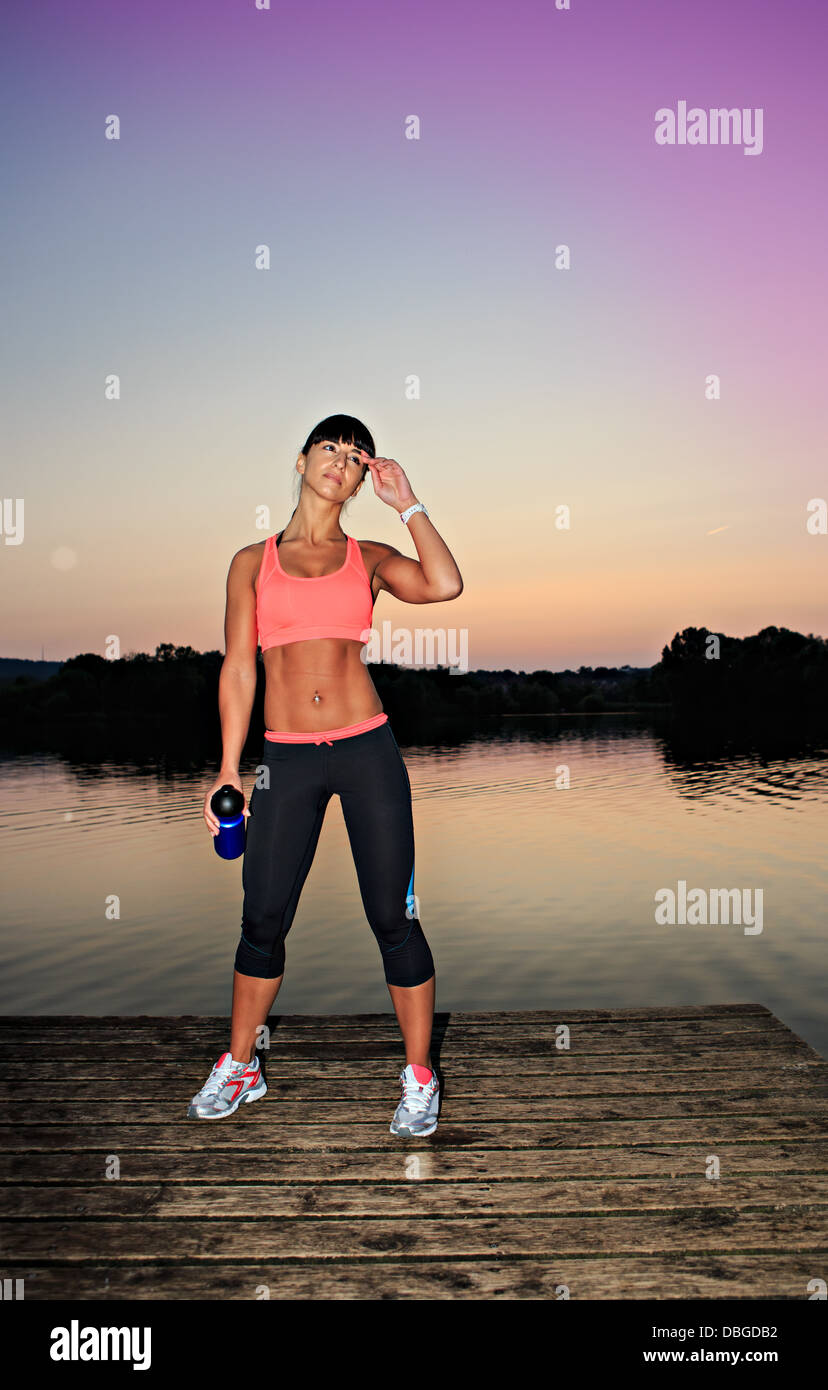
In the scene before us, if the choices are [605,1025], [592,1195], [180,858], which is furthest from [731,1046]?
[180,858]

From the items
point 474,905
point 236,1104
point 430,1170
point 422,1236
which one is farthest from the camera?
point 474,905

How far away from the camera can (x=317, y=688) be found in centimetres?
368

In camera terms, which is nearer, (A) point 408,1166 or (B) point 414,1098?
(A) point 408,1166

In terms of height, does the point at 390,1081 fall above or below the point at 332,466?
below

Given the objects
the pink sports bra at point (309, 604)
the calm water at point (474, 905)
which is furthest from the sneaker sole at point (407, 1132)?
the calm water at point (474, 905)

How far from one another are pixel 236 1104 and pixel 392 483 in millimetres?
2542

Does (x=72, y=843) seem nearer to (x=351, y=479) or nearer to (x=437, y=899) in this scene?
(x=437, y=899)

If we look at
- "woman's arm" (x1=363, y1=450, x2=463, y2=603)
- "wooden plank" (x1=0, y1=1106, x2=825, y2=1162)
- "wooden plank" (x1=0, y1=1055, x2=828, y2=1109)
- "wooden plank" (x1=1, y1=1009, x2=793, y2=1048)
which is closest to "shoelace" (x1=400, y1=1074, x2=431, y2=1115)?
"wooden plank" (x1=0, y1=1106, x2=825, y2=1162)

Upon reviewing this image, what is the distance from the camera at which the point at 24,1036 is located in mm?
4891

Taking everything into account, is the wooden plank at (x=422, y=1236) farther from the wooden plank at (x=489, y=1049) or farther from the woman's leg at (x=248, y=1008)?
the wooden plank at (x=489, y=1049)

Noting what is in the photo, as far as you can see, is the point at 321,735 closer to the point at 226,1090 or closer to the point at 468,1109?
the point at 226,1090

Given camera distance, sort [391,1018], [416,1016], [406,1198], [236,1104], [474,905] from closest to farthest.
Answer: [406,1198]
[416,1016]
[236,1104]
[391,1018]
[474,905]

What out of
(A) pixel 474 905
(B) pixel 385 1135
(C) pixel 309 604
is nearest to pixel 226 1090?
(B) pixel 385 1135

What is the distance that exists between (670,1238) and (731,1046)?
1.81 metres
